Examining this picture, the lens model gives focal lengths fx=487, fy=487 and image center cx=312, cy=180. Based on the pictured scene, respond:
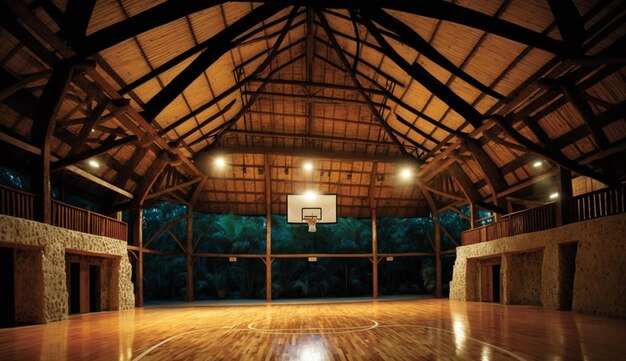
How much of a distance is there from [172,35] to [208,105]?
4.57 metres

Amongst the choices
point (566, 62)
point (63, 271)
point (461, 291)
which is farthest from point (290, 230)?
point (566, 62)

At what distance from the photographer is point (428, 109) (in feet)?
60.0

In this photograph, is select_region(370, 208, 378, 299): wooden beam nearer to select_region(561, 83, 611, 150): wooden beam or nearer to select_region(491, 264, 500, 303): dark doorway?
select_region(491, 264, 500, 303): dark doorway

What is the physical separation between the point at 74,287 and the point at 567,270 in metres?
14.9

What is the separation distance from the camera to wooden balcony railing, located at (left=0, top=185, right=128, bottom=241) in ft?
34.8

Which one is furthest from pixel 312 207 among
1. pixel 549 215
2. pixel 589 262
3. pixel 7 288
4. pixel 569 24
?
pixel 569 24

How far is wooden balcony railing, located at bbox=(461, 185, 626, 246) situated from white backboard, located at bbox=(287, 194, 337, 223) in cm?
640

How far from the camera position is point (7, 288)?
11.1m

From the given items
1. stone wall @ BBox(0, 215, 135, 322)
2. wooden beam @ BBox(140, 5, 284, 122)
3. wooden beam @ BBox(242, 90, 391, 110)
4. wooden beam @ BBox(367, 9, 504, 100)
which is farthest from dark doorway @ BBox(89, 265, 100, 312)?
wooden beam @ BBox(367, 9, 504, 100)

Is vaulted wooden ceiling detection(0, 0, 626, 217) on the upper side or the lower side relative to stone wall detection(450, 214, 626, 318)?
upper

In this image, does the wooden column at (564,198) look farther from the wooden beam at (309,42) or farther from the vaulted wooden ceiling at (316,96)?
the wooden beam at (309,42)

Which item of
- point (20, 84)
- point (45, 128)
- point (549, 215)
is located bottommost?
point (549, 215)

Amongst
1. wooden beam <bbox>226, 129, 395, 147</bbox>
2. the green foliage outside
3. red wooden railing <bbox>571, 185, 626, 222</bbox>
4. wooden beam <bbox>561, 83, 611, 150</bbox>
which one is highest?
wooden beam <bbox>226, 129, 395, 147</bbox>

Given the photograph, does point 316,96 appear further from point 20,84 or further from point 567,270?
point 20,84
